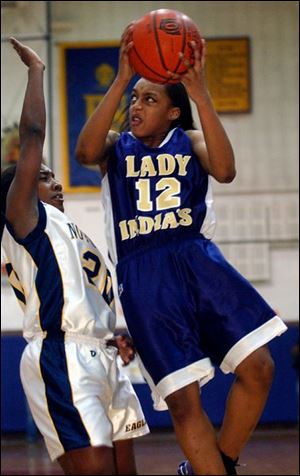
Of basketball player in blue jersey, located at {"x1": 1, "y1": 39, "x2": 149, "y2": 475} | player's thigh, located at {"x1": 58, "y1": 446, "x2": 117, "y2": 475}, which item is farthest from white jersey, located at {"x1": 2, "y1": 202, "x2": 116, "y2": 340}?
player's thigh, located at {"x1": 58, "y1": 446, "x2": 117, "y2": 475}

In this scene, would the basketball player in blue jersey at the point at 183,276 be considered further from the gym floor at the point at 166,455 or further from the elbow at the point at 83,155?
the gym floor at the point at 166,455

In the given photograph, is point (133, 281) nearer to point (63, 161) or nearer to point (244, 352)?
point (244, 352)

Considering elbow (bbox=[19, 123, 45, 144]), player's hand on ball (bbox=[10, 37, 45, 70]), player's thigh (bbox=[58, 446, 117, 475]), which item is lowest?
player's thigh (bbox=[58, 446, 117, 475])

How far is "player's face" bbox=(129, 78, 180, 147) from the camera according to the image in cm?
485

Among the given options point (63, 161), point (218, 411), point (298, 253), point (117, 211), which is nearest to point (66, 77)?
point (63, 161)

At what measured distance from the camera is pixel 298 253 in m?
11.4

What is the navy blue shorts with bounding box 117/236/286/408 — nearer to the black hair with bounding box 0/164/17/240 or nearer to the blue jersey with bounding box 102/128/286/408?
the blue jersey with bounding box 102/128/286/408

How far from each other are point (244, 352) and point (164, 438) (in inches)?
257

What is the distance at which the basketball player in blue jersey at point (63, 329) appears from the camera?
438cm

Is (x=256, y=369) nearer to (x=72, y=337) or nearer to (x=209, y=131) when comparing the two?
(x=72, y=337)

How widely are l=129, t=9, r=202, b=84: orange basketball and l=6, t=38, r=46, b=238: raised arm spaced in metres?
0.45

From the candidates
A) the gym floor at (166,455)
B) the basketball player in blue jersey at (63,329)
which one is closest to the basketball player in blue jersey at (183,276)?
the basketball player in blue jersey at (63,329)

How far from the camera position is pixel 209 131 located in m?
4.57

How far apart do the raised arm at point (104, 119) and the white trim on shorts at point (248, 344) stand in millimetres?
1072
